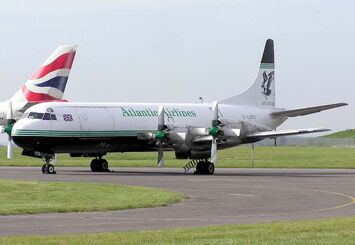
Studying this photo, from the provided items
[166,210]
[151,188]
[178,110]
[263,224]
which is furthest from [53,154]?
[263,224]

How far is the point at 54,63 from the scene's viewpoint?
64.6 metres

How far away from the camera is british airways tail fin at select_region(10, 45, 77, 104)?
210 feet

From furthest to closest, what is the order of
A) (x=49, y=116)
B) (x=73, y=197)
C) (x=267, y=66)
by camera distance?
(x=267, y=66) → (x=49, y=116) → (x=73, y=197)

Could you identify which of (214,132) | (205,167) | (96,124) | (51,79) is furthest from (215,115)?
(51,79)

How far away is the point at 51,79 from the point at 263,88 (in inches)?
658

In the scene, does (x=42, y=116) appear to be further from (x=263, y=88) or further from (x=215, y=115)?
(x=263, y=88)

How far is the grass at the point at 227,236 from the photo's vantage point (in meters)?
16.5

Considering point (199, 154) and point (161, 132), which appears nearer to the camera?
point (161, 132)

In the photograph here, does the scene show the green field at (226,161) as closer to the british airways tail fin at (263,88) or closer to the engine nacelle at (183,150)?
the british airways tail fin at (263,88)

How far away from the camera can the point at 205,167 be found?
162 ft

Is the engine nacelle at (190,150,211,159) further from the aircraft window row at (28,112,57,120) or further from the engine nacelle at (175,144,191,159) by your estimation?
the aircraft window row at (28,112,57,120)

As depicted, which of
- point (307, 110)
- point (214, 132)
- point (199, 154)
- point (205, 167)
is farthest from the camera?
point (307, 110)

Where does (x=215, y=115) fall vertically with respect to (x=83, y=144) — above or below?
above

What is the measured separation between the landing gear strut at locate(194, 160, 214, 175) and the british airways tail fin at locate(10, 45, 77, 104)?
60.0 ft
